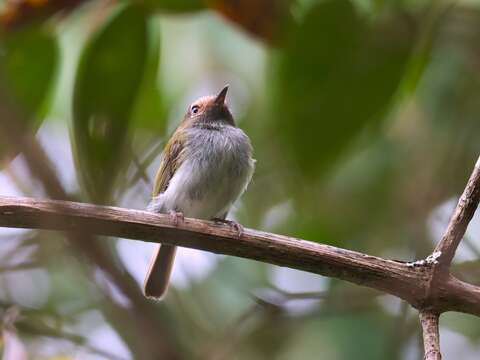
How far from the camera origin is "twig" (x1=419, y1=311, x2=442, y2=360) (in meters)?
2.20

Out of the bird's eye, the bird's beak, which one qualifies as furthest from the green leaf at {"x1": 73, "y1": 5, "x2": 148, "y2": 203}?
the bird's eye

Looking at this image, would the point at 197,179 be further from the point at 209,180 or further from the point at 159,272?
the point at 159,272

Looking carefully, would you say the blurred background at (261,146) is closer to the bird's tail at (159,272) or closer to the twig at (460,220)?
the bird's tail at (159,272)

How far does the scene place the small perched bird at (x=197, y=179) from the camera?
4227 millimetres

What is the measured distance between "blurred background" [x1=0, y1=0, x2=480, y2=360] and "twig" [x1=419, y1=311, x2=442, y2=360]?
69 centimetres

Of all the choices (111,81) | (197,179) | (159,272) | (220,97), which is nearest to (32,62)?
(111,81)

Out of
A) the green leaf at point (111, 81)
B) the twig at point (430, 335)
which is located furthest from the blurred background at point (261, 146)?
the twig at point (430, 335)

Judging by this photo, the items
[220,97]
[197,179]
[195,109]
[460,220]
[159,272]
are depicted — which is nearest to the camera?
[460,220]

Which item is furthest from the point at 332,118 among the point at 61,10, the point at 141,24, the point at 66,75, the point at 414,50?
the point at 66,75

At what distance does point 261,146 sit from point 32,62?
2041 mm

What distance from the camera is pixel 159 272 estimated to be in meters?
4.35

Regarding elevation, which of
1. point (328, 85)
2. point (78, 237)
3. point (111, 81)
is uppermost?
point (328, 85)

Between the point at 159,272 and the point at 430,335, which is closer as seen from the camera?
the point at 430,335

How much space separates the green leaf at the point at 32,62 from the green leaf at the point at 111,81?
220 millimetres
